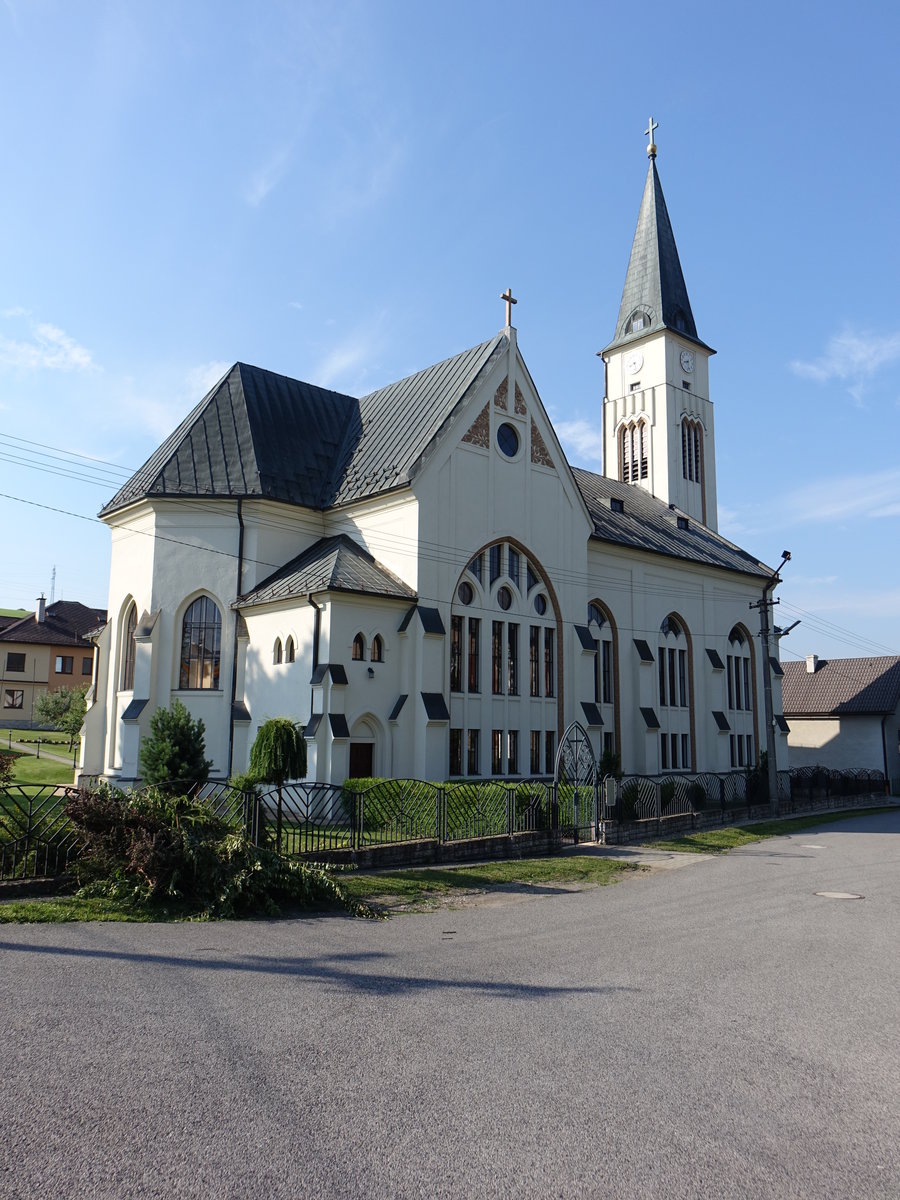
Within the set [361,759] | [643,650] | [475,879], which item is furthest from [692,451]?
[475,879]

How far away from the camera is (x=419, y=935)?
1080 cm

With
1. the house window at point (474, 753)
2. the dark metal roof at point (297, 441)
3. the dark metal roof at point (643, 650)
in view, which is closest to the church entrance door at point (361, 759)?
the house window at point (474, 753)

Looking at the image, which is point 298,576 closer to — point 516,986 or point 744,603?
point 516,986

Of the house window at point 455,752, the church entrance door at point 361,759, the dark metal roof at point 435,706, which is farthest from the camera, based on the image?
the house window at point 455,752

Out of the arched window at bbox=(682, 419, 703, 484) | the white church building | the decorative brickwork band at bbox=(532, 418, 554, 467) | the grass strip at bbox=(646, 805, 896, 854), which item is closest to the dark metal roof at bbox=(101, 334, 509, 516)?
the white church building

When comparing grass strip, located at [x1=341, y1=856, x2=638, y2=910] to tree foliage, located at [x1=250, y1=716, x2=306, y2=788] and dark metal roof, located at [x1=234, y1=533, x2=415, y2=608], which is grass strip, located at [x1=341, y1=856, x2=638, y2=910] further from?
dark metal roof, located at [x1=234, y1=533, x2=415, y2=608]

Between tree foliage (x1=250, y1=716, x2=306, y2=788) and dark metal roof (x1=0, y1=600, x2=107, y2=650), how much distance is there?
165 feet

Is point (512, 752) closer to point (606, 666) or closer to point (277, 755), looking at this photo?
point (606, 666)

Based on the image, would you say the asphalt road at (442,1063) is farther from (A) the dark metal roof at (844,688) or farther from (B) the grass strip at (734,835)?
(A) the dark metal roof at (844,688)

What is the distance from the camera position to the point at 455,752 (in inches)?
1069

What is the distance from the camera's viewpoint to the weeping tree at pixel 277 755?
1897cm

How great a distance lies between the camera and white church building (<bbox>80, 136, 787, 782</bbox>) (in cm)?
2536

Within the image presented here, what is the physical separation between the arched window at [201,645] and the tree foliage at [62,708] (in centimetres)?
2292

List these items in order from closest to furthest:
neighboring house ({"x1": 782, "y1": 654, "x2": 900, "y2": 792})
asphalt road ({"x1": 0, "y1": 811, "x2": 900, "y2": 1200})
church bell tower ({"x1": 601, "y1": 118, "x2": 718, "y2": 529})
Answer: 1. asphalt road ({"x1": 0, "y1": 811, "x2": 900, "y2": 1200})
2. church bell tower ({"x1": 601, "y1": 118, "x2": 718, "y2": 529})
3. neighboring house ({"x1": 782, "y1": 654, "x2": 900, "y2": 792})
